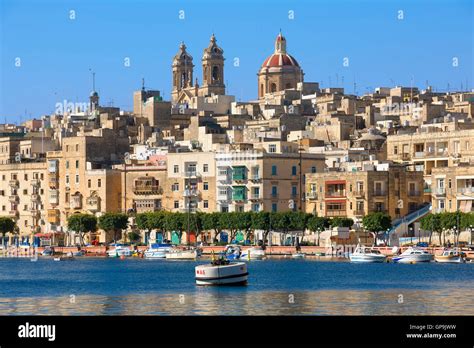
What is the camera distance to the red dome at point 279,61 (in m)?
146

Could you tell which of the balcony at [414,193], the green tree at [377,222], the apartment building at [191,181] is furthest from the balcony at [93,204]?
the green tree at [377,222]

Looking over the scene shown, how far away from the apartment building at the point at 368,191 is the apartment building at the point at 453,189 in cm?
308

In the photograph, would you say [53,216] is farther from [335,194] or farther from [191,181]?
[335,194]

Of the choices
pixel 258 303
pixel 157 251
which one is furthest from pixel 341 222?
pixel 258 303

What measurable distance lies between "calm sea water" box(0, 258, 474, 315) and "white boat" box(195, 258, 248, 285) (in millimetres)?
656

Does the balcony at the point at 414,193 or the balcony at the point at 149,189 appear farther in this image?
the balcony at the point at 149,189

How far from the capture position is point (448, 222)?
81312 millimetres

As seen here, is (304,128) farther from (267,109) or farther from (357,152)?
(357,152)

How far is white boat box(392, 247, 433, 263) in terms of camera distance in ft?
257

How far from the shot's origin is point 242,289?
5709 centimetres

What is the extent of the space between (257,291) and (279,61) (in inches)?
3589

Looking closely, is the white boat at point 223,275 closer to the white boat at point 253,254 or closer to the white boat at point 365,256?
the white boat at point 365,256

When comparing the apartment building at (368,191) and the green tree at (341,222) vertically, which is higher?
the apartment building at (368,191)
